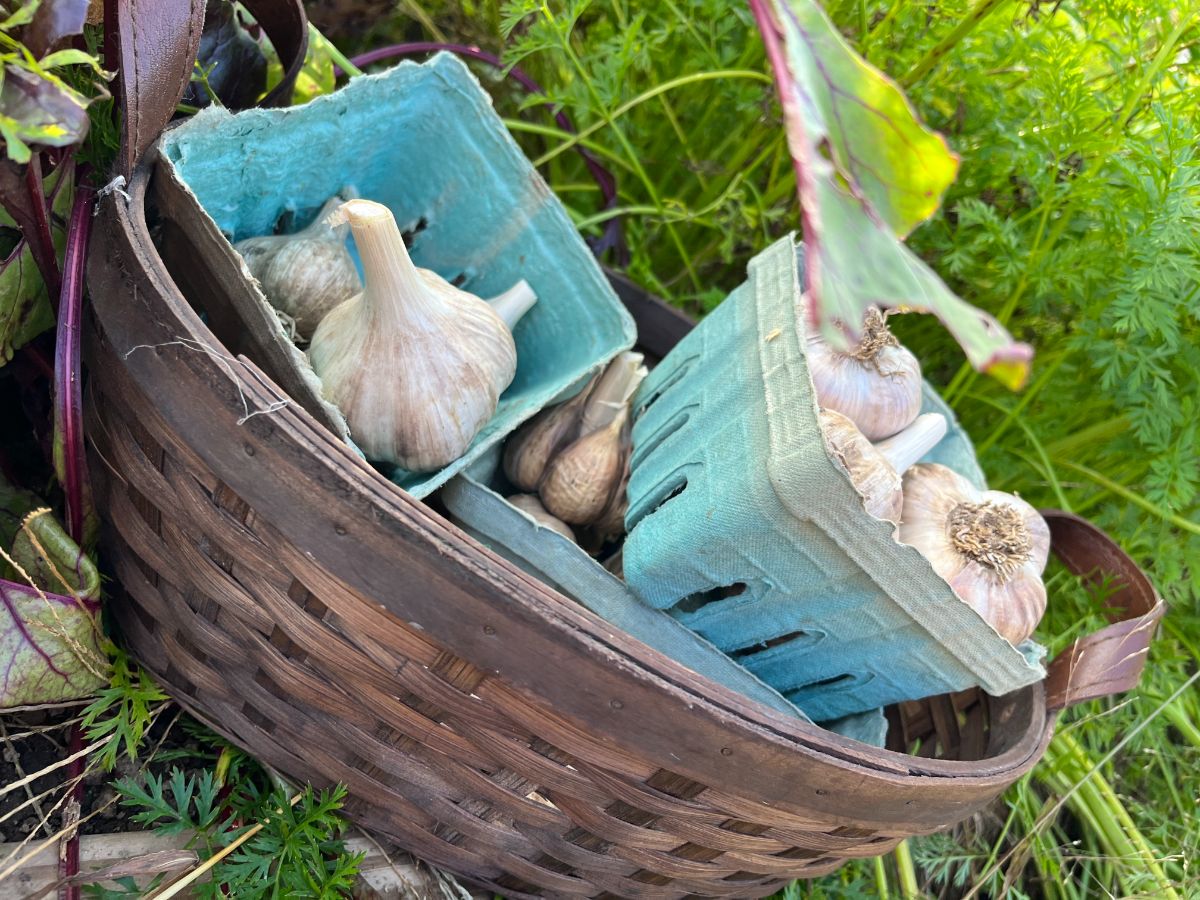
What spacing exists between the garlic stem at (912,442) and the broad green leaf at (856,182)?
Answer: 1.50 feet

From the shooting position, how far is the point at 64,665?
0.59 m

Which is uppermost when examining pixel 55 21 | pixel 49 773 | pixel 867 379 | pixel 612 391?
pixel 55 21

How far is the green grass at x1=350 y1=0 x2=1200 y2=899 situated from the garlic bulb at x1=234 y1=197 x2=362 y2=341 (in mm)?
272

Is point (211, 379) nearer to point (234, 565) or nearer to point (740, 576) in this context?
point (234, 565)

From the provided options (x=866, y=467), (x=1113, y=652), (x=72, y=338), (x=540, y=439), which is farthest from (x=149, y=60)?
(x=1113, y=652)

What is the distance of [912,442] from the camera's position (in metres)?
0.76

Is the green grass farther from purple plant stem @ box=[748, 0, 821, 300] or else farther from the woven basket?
purple plant stem @ box=[748, 0, 821, 300]

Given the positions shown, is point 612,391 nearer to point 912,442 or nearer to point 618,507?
point 618,507

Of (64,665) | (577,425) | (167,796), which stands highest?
(577,425)

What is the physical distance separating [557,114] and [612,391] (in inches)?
13.8

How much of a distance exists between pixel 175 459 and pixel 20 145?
17cm

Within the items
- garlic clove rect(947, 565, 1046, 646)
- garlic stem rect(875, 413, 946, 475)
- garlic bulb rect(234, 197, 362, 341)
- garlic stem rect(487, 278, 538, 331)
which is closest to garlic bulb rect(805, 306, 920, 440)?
garlic stem rect(875, 413, 946, 475)

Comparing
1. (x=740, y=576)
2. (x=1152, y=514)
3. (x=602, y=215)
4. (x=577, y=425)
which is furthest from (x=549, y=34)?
(x=1152, y=514)

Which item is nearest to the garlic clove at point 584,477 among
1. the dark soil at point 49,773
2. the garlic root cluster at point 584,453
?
the garlic root cluster at point 584,453
